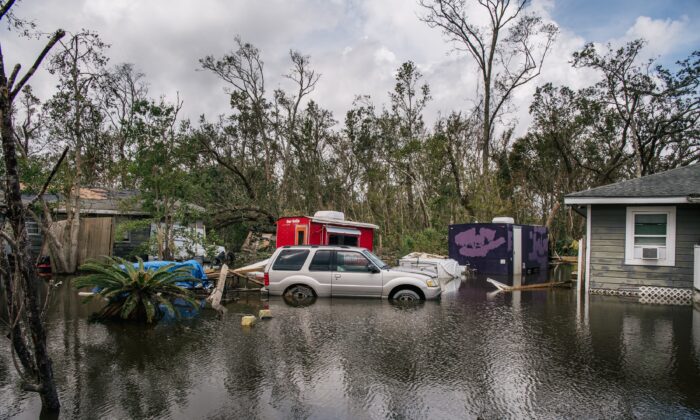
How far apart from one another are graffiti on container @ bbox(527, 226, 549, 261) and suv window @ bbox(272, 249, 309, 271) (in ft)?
43.6

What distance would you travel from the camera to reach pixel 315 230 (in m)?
19.2

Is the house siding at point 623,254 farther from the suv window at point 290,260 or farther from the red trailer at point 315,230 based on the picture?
the red trailer at point 315,230

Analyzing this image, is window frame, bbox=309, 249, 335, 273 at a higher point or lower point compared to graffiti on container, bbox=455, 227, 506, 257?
lower

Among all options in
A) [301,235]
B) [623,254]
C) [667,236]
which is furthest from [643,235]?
[301,235]

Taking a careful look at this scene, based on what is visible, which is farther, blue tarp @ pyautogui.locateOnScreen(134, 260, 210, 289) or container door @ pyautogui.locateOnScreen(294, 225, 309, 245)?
container door @ pyautogui.locateOnScreen(294, 225, 309, 245)

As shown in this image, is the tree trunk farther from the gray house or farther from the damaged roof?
the gray house

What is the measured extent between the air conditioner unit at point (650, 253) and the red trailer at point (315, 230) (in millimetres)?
10733

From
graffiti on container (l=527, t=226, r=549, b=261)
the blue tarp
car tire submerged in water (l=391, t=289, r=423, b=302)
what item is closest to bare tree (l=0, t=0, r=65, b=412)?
the blue tarp

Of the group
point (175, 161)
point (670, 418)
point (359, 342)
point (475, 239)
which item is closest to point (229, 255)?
point (175, 161)

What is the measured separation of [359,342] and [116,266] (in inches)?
210

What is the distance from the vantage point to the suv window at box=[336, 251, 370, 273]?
12836mm

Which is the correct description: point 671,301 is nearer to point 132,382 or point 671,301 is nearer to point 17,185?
point 132,382

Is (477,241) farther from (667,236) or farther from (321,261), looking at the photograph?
(321,261)

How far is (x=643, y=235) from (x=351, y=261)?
27.5 feet
